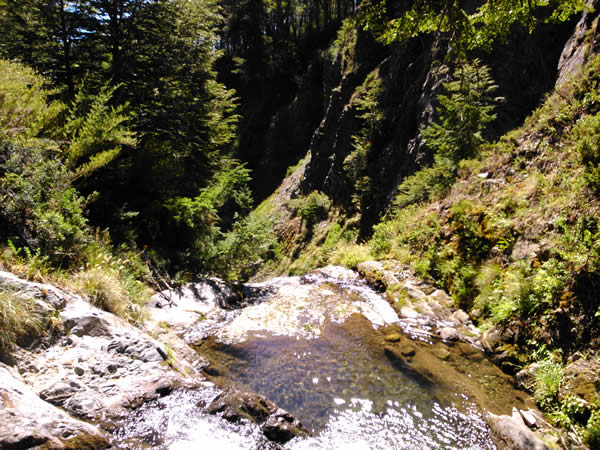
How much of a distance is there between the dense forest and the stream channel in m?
1.01

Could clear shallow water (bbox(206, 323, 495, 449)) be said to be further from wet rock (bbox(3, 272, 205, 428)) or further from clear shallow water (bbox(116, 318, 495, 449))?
wet rock (bbox(3, 272, 205, 428))

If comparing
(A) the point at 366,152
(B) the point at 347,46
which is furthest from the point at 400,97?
(B) the point at 347,46

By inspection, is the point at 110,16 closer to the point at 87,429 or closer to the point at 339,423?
the point at 87,429

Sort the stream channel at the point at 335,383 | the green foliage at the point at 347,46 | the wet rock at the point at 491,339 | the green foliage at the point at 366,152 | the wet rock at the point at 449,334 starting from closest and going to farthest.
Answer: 1. the stream channel at the point at 335,383
2. the wet rock at the point at 491,339
3. the wet rock at the point at 449,334
4. the green foliage at the point at 366,152
5. the green foliage at the point at 347,46

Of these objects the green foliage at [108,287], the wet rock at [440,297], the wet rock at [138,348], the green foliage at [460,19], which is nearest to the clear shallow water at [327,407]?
the wet rock at [138,348]

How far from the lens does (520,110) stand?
11875mm

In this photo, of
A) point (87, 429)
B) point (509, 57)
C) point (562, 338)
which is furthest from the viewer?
point (509, 57)

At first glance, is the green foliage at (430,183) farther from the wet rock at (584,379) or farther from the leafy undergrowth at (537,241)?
the wet rock at (584,379)

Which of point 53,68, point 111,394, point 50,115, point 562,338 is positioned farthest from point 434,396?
point 53,68

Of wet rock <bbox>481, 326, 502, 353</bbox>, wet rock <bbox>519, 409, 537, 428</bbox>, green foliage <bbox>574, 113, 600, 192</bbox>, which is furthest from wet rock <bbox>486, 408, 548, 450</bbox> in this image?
green foliage <bbox>574, 113, 600, 192</bbox>

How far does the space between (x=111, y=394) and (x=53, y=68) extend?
11.0 m

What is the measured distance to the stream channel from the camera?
11.6 ft

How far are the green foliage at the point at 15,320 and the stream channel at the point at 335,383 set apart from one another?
1504 millimetres

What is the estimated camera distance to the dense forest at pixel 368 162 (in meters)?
4.93
